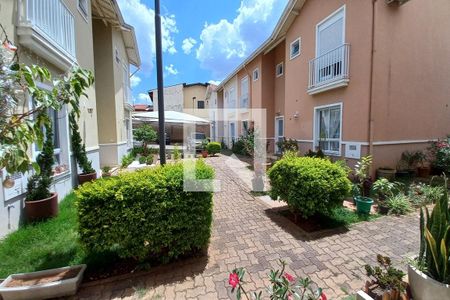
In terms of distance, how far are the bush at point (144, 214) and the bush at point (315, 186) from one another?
2.21 m

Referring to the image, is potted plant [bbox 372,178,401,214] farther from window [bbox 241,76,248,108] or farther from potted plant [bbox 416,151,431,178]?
window [bbox 241,76,248,108]

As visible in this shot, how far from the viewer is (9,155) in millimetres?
2205

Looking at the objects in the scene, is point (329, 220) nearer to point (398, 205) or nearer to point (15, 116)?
point (398, 205)

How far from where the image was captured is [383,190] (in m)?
6.02

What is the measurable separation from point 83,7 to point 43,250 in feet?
29.0

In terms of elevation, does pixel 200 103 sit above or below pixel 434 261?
above

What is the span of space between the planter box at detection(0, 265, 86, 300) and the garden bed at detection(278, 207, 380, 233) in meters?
4.26

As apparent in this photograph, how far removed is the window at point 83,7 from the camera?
26.3 feet

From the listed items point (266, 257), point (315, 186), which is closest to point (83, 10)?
point (315, 186)

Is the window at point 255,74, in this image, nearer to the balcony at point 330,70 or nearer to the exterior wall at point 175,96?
the balcony at point 330,70

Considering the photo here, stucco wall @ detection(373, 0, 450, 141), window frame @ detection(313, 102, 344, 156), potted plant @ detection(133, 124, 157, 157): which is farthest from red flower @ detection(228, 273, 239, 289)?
potted plant @ detection(133, 124, 157, 157)

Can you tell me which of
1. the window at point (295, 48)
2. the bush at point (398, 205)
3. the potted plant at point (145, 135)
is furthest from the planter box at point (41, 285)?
the window at point (295, 48)

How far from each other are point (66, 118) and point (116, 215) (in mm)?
5622

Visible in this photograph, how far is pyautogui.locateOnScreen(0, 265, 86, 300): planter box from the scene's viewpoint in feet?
9.12
